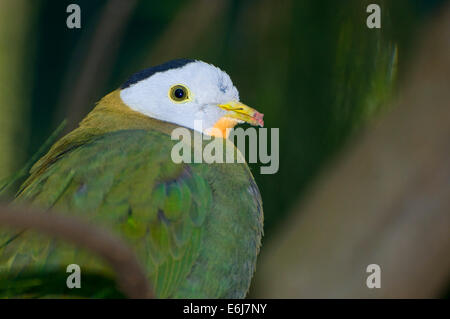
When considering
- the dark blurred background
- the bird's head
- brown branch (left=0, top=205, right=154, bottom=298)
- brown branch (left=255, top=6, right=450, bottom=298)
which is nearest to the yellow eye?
the bird's head

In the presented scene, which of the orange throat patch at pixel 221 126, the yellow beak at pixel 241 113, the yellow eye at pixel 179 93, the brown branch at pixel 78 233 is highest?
the yellow eye at pixel 179 93

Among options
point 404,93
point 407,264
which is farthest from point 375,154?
point 407,264

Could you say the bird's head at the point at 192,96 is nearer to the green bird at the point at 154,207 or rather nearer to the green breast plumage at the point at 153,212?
the green bird at the point at 154,207

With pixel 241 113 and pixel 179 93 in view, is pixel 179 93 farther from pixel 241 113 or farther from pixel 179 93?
pixel 241 113

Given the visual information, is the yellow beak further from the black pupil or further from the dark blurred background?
the dark blurred background

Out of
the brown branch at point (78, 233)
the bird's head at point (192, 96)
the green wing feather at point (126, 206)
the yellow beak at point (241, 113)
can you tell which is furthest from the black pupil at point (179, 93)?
the brown branch at point (78, 233)

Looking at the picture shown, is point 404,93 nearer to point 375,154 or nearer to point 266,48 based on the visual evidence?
point 375,154

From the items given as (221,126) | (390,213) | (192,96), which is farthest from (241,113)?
(390,213)
